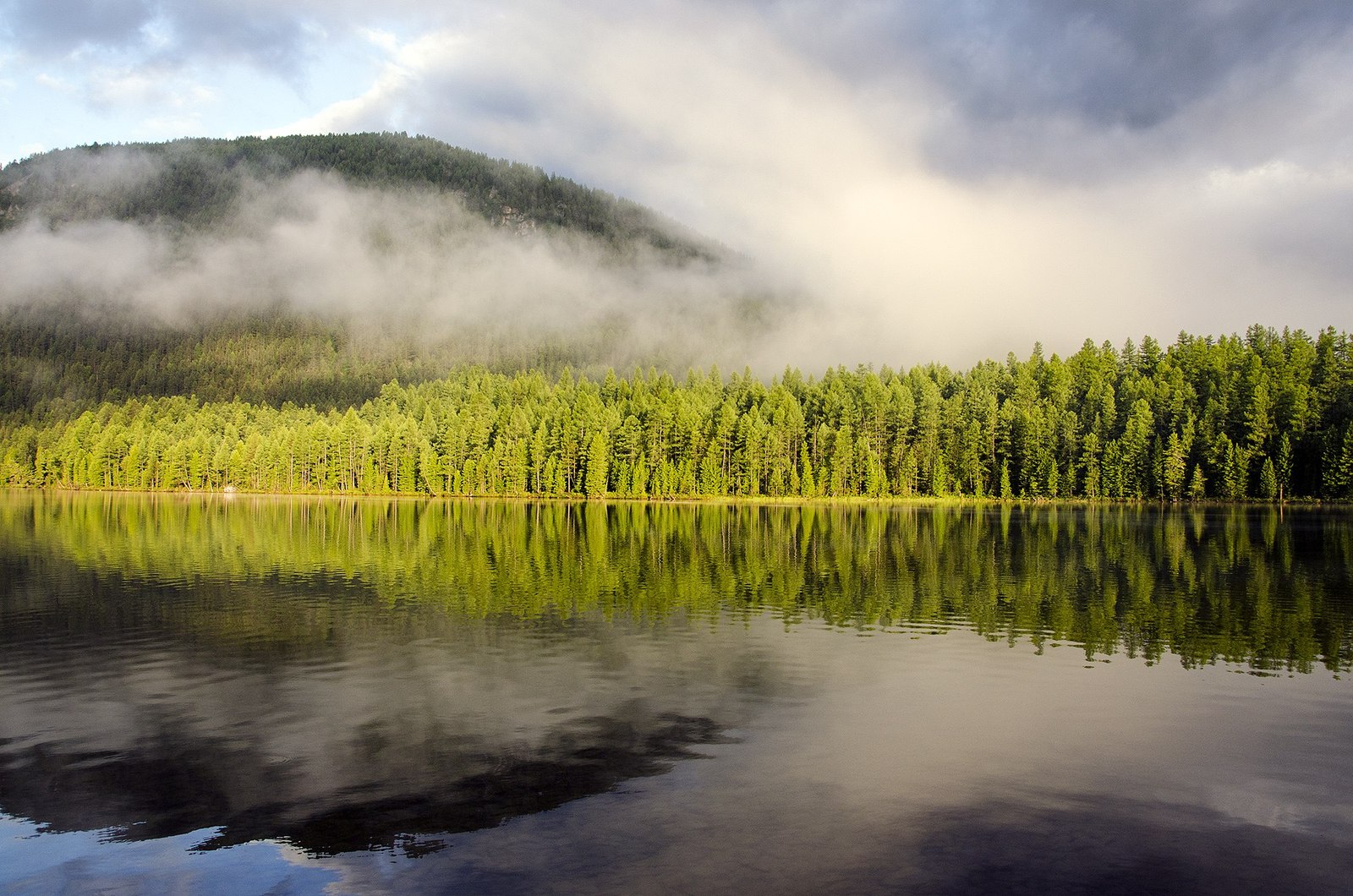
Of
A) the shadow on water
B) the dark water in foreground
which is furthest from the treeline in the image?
the shadow on water

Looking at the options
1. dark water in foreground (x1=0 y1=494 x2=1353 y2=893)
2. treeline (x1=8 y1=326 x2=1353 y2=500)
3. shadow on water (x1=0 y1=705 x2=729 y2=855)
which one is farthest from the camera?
treeline (x1=8 y1=326 x2=1353 y2=500)

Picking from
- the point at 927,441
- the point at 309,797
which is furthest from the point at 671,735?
the point at 927,441

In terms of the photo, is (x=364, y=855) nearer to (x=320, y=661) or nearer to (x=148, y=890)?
(x=148, y=890)

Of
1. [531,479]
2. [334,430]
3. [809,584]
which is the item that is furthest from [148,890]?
[334,430]

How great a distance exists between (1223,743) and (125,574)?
163 feet

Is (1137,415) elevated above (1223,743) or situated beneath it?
elevated above

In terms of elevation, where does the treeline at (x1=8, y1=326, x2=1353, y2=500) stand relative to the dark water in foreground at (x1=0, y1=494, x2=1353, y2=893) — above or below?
above

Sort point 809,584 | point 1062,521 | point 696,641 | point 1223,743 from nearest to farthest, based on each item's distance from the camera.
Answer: point 1223,743 → point 696,641 → point 809,584 → point 1062,521

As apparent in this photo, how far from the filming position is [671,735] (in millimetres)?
20547

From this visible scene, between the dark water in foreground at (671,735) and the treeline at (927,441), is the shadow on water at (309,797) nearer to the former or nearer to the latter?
the dark water in foreground at (671,735)

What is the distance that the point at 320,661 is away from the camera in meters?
27.8

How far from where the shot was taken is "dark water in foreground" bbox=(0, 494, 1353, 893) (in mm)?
14344

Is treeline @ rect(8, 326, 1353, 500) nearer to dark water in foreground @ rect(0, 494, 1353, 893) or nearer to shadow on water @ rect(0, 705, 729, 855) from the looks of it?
dark water in foreground @ rect(0, 494, 1353, 893)

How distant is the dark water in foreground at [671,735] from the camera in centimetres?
1434
